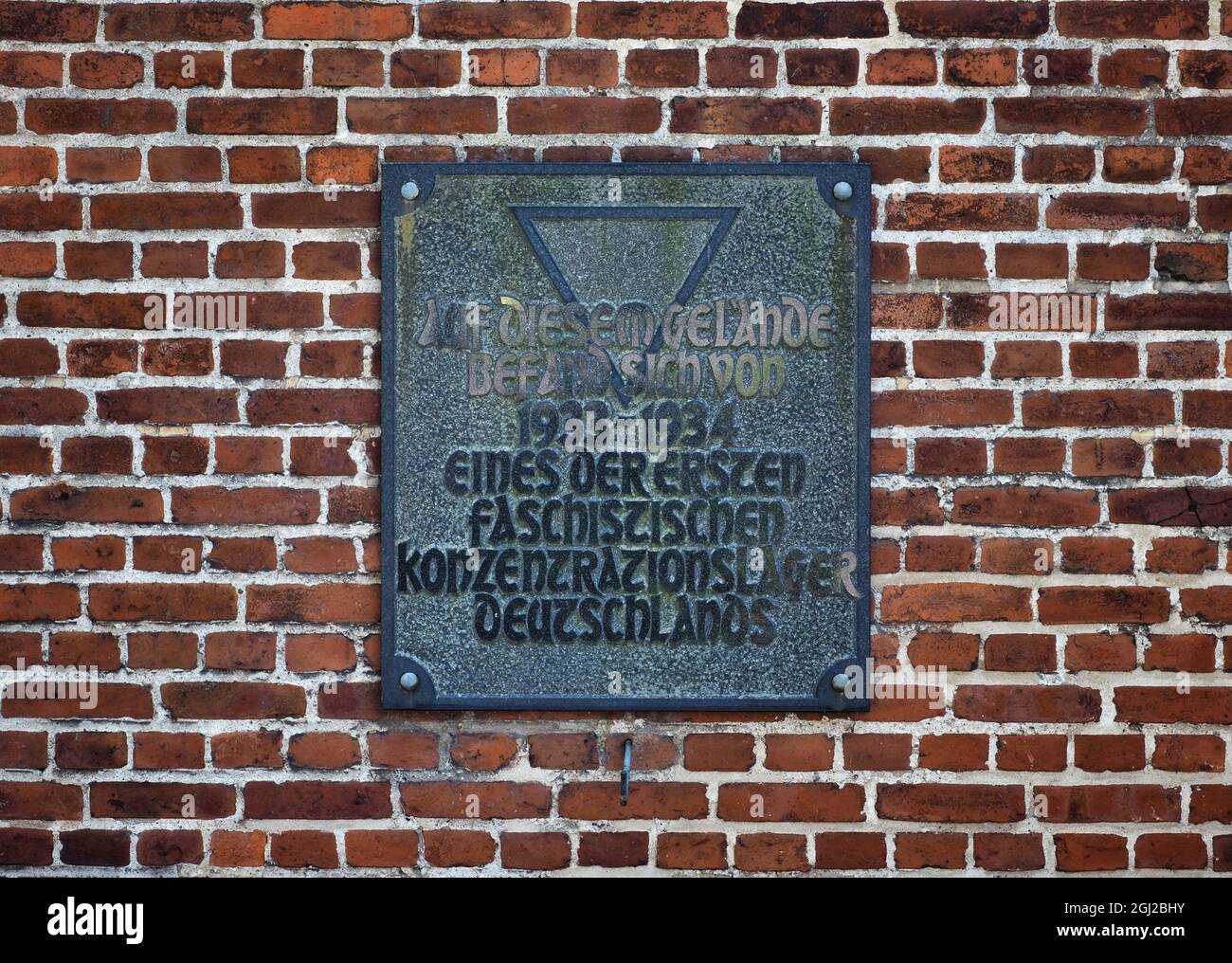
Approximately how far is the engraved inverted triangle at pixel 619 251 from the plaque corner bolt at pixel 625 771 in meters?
0.87

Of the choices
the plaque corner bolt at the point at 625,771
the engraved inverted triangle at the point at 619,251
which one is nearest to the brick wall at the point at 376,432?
the plaque corner bolt at the point at 625,771

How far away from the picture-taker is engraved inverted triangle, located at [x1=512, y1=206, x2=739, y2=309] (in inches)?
73.9

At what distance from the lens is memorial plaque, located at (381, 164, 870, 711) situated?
1875 millimetres

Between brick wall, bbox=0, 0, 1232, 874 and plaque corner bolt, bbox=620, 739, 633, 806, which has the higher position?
brick wall, bbox=0, 0, 1232, 874

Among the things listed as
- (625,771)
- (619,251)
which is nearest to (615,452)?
(619,251)

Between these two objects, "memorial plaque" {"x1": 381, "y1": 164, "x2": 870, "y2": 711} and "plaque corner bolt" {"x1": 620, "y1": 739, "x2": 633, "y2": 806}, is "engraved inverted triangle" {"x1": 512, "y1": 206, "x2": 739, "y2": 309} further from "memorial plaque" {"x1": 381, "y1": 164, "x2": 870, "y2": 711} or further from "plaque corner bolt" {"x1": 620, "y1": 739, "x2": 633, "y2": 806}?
"plaque corner bolt" {"x1": 620, "y1": 739, "x2": 633, "y2": 806}

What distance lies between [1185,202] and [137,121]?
6.83ft

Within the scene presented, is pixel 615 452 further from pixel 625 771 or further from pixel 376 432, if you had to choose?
pixel 625 771

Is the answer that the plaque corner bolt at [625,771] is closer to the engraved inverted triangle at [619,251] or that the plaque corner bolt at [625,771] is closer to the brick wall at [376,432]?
the brick wall at [376,432]

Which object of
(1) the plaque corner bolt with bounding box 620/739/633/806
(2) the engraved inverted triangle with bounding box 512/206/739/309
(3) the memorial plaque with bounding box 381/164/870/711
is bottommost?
(1) the plaque corner bolt with bounding box 620/739/633/806

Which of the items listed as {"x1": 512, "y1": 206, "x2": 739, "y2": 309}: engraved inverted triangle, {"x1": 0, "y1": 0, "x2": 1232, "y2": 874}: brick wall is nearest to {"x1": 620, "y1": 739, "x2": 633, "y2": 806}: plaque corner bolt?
{"x1": 0, "y1": 0, "x2": 1232, "y2": 874}: brick wall

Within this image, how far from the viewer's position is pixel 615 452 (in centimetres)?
187

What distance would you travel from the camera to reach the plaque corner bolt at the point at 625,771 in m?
1.88

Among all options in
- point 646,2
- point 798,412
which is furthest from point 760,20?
point 798,412
